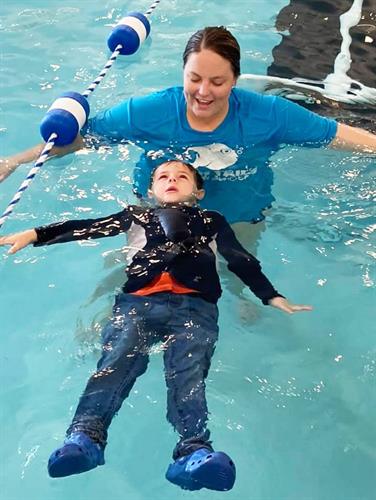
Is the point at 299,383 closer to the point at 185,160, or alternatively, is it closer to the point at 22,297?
the point at 185,160

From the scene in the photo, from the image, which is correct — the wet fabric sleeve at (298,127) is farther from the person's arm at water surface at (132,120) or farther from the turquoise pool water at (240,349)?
the turquoise pool water at (240,349)

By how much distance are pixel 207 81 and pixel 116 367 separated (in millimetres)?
1106

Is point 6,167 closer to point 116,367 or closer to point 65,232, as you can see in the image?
point 65,232

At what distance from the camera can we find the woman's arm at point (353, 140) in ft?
9.34

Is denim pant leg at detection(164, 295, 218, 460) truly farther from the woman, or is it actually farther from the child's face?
the woman

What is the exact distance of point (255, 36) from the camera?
202 inches

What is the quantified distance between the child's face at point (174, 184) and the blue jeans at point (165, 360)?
1.45 ft

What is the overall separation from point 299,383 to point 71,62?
298cm

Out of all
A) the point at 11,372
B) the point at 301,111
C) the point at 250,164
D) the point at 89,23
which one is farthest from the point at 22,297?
the point at 89,23

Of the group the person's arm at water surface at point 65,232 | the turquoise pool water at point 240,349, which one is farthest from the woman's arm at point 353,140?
the person's arm at water surface at point 65,232

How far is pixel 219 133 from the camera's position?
2.77 meters

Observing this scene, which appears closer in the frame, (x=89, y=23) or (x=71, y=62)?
(x=71, y=62)

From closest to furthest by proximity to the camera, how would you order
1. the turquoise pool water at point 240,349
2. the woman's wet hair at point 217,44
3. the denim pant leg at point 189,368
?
the denim pant leg at point 189,368
the turquoise pool water at point 240,349
the woman's wet hair at point 217,44

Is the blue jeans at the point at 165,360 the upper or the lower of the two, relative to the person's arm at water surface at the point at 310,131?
lower
